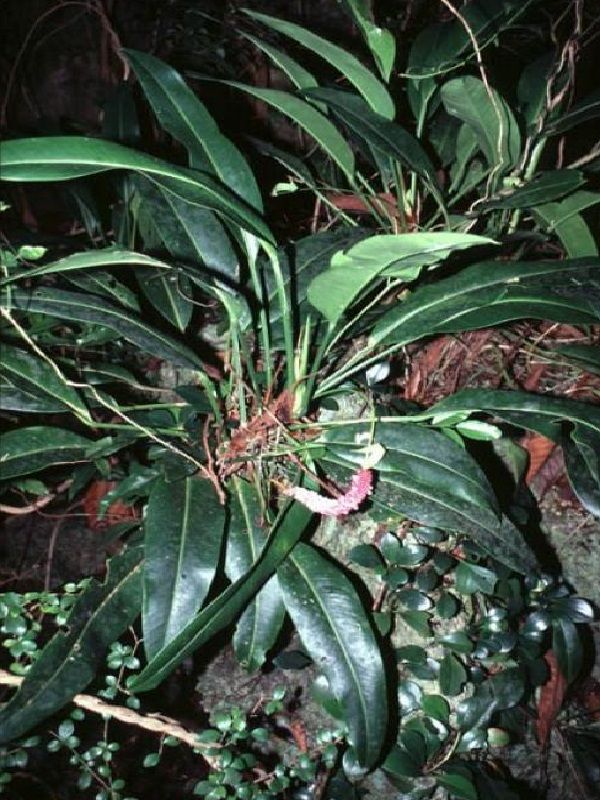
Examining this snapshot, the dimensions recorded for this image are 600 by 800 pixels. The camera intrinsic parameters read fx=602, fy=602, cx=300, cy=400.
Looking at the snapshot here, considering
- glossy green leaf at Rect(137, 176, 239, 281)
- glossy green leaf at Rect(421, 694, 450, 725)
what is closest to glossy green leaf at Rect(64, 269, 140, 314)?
glossy green leaf at Rect(137, 176, 239, 281)

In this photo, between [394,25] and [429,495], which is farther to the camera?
[394,25]

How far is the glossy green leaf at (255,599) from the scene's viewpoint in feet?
2.84

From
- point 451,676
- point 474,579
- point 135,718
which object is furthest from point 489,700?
point 135,718

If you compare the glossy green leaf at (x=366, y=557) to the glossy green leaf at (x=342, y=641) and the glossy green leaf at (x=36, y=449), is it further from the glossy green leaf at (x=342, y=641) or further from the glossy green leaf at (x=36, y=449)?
the glossy green leaf at (x=36, y=449)

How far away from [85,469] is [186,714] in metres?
0.49

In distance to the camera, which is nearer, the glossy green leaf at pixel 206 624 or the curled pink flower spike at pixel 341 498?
the glossy green leaf at pixel 206 624

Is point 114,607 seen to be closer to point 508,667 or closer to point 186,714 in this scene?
point 186,714

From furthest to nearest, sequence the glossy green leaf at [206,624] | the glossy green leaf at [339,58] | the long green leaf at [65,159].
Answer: the glossy green leaf at [339,58]
the glossy green leaf at [206,624]
the long green leaf at [65,159]

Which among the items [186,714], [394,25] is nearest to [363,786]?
[186,714]

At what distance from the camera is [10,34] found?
2.66 m

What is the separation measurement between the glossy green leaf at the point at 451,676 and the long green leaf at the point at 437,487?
233mm

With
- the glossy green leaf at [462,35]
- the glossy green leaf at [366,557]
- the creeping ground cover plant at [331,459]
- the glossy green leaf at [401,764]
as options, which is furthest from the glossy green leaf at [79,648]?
the glossy green leaf at [462,35]

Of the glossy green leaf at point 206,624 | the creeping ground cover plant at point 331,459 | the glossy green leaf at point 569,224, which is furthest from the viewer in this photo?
the glossy green leaf at point 569,224

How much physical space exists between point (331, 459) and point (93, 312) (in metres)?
0.40
